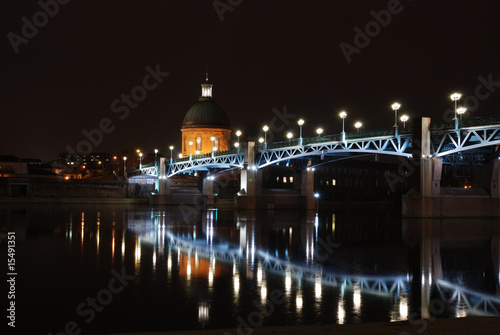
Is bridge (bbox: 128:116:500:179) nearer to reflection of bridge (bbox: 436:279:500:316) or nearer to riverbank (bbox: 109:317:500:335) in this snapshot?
reflection of bridge (bbox: 436:279:500:316)

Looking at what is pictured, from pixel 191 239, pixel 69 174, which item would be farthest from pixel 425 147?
pixel 69 174

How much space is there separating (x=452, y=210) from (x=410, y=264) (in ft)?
112

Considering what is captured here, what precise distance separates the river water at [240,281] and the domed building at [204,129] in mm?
103551

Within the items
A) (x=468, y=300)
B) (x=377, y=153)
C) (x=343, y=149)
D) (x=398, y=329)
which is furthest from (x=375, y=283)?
(x=343, y=149)

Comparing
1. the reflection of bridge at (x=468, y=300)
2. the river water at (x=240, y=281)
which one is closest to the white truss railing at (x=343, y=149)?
the river water at (x=240, y=281)

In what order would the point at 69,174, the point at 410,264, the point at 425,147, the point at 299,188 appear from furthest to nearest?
the point at 69,174
the point at 299,188
the point at 425,147
the point at 410,264

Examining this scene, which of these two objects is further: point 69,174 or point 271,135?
point 69,174

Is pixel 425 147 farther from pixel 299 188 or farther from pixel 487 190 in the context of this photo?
pixel 299 188

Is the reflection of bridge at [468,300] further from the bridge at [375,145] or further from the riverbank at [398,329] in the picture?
the bridge at [375,145]

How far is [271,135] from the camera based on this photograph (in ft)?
377

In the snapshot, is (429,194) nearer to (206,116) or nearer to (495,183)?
(495,183)

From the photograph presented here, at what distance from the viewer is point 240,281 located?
1828cm

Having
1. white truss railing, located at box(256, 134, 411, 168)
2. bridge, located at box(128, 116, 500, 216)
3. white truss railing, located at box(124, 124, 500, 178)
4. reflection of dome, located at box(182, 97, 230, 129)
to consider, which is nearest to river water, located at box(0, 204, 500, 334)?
white truss railing, located at box(124, 124, 500, 178)

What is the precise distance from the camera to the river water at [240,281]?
13.4 metres
